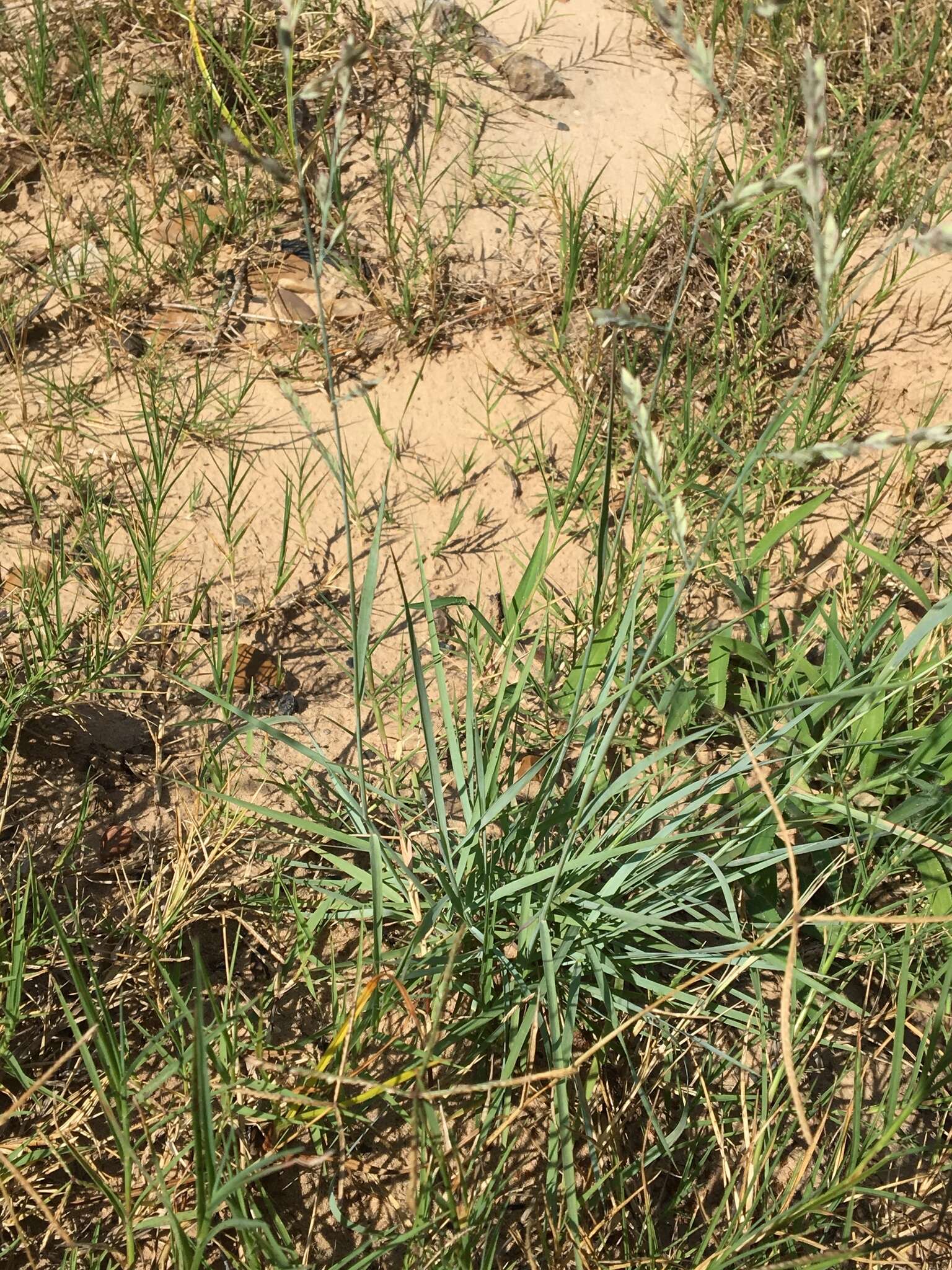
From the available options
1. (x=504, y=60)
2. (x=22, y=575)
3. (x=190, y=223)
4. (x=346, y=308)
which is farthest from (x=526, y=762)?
(x=504, y=60)

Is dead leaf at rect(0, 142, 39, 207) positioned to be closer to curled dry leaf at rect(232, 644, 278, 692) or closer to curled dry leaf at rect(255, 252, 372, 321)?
curled dry leaf at rect(255, 252, 372, 321)

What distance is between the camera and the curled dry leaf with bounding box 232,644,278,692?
2111 millimetres

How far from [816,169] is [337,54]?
2.21 meters

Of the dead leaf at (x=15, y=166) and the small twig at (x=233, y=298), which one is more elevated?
the dead leaf at (x=15, y=166)

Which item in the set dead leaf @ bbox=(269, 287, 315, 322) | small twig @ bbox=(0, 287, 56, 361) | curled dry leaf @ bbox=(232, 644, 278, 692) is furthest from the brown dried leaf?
curled dry leaf @ bbox=(232, 644, 278, 692)

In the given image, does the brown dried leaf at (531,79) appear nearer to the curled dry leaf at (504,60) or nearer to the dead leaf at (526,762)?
the curled dry leaf at (504,60)

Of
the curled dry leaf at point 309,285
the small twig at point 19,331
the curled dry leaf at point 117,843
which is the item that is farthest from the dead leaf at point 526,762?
the small twig at point 19,331

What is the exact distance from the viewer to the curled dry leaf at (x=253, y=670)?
2111 mm

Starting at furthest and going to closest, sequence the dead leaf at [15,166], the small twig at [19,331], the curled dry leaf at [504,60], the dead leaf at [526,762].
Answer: the curled dry leaf at [504,60]
the dead leaf at [15,166]
the small twig at [19,331]
the dead leaf at [526,762]

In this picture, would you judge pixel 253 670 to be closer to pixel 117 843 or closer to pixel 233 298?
pixel 117 843

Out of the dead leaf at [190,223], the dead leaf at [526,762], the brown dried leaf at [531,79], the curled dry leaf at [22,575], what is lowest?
the dead leaf at [526,762]

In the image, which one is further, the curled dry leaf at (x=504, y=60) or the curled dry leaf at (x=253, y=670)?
the curled dry leaf at (x=504, y=60)

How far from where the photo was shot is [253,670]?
2.13 m

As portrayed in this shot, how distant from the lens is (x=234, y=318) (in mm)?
2609
